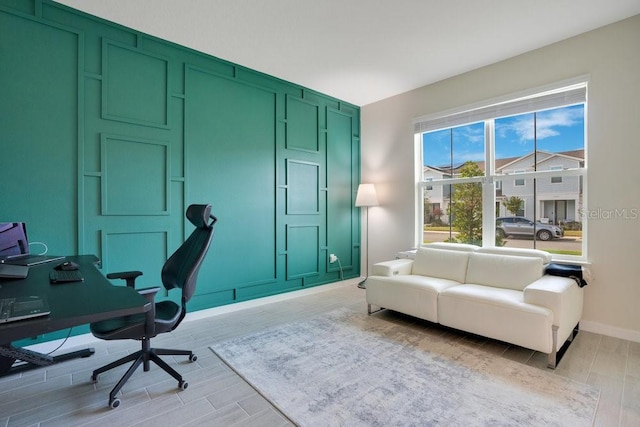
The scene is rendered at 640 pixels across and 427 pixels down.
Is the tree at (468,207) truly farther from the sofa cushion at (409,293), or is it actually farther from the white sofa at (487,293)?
the sofa cushion at (409,293)

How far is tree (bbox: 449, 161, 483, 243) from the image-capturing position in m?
3.86

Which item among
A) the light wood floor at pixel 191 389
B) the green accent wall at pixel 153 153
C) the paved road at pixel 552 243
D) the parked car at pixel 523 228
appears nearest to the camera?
the light wood floor at pixel 191 389

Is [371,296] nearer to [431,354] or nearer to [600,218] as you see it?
[431,354]

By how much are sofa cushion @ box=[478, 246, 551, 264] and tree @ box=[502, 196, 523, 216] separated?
0.43 meters

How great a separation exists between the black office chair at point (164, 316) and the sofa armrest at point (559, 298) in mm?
2491

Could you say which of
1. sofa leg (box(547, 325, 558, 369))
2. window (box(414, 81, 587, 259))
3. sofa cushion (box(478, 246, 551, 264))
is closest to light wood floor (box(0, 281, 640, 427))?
sofa leg (box(547, 325, 558, 369))

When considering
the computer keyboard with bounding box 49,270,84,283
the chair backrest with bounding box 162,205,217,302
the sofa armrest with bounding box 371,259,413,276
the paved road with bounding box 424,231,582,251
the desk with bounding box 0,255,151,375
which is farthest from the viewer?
the sofa armrest with bounding box 371,259,413,276

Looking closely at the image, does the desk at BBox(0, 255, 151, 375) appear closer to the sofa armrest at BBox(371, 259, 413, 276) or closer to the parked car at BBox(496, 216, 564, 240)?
the sofa armrest at BBox(371, 259, 413, 276)

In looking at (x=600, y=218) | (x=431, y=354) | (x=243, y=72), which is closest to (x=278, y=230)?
(x=243, y=72)

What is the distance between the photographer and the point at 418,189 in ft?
14.6

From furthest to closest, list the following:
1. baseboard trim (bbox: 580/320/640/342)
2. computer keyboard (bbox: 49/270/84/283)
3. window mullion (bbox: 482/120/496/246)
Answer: window mullion (bbox: 482/120/496/246)
baseboard trim (bbox: 580/320/640/342)
computer keyboard (bbox: 49/270/84/283)

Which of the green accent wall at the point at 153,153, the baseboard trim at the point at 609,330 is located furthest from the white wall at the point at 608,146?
the green accent wall at the point at 153,153

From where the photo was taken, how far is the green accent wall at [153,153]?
2500 millimetres

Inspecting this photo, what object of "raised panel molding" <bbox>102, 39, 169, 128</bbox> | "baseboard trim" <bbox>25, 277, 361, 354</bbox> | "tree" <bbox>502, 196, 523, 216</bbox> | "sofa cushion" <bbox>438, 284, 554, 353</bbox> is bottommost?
"baseboard trim" <bbox>25, 277, 361, 354</bbox>
